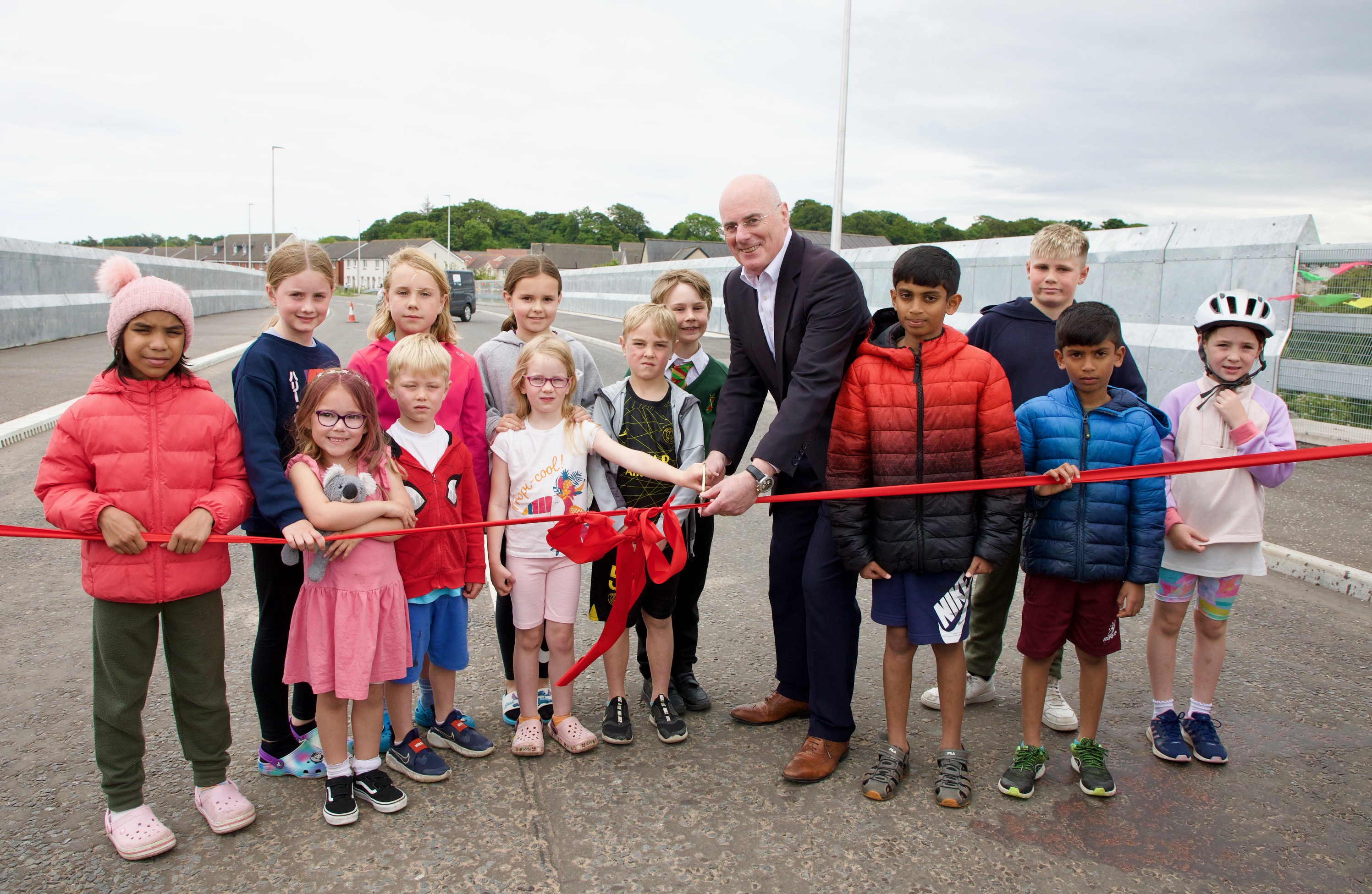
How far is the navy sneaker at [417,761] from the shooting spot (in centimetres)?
336

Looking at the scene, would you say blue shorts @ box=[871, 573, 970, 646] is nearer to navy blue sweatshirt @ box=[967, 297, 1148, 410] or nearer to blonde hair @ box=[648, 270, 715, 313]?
navy blue sweatshirt @ box=[967, 297, 1148, 410]

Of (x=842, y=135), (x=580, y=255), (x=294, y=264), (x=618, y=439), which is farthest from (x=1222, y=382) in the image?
(x=580, y=255)

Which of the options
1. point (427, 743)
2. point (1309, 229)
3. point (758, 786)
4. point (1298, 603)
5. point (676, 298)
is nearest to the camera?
point (758, 786)

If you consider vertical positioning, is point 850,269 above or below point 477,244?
below

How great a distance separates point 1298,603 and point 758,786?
389 centimetres

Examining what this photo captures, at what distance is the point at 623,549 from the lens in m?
3.56

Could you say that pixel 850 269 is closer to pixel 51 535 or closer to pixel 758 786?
pixel 758 786

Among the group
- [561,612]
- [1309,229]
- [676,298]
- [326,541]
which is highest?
[1309,229]

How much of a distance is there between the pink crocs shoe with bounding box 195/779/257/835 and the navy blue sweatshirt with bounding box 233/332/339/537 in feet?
2.87

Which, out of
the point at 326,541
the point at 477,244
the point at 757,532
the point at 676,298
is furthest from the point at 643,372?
the point at 477,244

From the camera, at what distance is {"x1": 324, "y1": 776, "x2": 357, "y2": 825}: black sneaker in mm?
3045

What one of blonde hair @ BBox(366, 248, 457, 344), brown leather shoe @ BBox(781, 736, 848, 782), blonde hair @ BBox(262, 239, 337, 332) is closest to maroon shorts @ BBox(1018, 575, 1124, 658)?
brown leather shoe @ BBox(781, 736, 848, 782)

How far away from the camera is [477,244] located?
5891 inches

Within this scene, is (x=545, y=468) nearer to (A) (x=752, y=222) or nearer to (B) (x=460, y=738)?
(B) (x=460, y=738)
